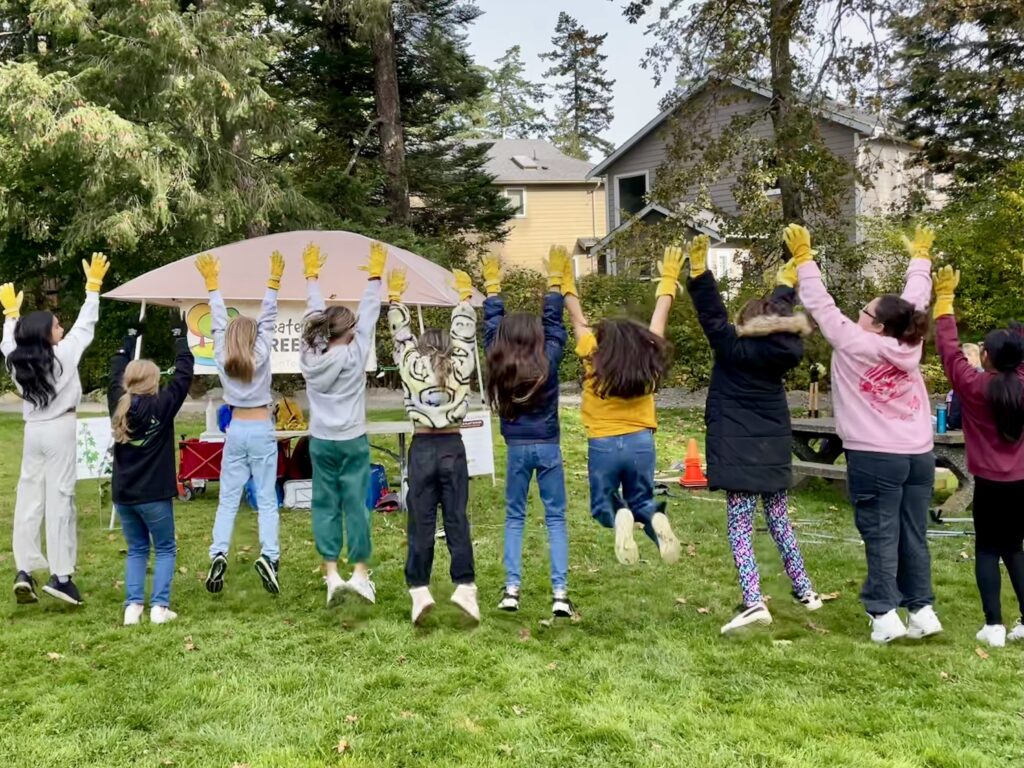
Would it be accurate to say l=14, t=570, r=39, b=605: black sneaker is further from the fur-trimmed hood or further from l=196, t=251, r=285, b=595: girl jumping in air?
the fur-trimmed hood

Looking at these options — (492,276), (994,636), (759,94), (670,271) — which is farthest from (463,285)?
(759,94)

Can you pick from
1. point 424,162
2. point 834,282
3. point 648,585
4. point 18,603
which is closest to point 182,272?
point 18,603

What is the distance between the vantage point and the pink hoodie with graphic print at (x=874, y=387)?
4.42 m

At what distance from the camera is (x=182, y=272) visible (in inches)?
357

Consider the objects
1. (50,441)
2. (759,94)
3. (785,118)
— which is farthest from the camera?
(759,94)

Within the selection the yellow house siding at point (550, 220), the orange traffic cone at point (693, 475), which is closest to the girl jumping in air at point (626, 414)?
the orange traffic cone at point (693, 475)

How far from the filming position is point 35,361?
16.9 ft

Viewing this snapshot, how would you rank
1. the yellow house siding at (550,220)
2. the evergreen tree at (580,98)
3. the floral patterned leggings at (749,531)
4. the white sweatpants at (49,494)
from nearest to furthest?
the floral patterned leggings at (749,531), the white sweatpants at (49,494), the yellow house siding at (550,220), the evergreen tree at (580,98)

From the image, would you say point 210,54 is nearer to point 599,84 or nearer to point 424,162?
point 424,162

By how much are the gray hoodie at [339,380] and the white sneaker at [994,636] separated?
11.5 ft

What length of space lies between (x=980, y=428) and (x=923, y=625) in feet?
3.47

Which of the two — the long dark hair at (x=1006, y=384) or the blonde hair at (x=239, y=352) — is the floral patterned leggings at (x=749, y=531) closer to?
the long dark hair at (x=1006, y=384)

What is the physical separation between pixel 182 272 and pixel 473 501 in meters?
3.80

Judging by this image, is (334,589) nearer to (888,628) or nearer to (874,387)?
(888,628)
